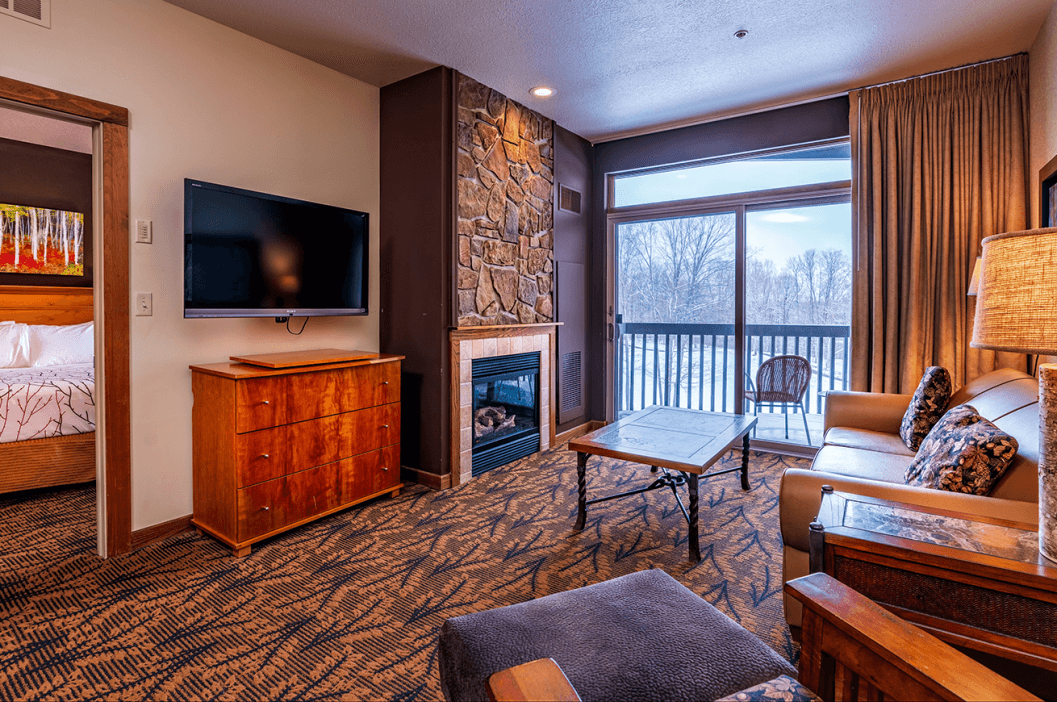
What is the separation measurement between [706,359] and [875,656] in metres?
3.81

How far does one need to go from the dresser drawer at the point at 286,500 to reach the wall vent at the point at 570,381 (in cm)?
226

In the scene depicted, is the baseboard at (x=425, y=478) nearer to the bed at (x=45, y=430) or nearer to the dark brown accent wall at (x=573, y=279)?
the dark brown accent wall at (x=573, y=279)

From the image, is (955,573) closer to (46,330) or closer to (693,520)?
(693,520)

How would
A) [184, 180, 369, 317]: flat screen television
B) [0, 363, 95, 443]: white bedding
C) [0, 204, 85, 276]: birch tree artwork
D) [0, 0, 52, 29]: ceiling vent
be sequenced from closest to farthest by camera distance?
[0, 0, 52, 29]: ceiling vent
[184, 180, 369, 317]: flat screen television
[0, 363, 95, 443]: white bedding
[0, 204, 85, 276]: birch tree artwork

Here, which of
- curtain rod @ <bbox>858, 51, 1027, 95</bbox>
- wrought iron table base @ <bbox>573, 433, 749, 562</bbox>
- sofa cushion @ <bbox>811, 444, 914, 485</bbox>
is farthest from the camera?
curtain rod @ <bbox>858, 51, 1027, 95</bbox>

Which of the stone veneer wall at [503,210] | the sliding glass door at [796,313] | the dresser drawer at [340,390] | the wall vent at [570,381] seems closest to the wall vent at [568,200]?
the stone veneer wall at [503,210]

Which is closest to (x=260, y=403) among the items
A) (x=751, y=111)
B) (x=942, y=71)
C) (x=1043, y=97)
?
(x=751, y=111)

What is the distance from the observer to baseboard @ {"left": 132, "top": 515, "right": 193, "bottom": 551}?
2.58 meters

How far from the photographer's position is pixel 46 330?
434cm

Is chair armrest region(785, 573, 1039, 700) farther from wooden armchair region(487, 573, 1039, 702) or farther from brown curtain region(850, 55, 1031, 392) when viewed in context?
brown curtain region(850, 55, 1031, 392)

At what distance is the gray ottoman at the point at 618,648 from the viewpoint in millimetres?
1052

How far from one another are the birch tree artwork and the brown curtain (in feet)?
20.5

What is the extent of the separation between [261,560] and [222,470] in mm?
463

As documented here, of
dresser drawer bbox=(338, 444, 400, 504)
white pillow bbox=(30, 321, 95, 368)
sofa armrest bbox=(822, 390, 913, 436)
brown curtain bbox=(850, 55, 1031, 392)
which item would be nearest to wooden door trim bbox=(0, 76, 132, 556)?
dresser drawer bbox=(338, 444, 400, 504)
